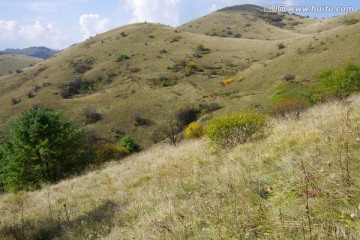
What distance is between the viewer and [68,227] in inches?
205

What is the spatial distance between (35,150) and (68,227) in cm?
1979

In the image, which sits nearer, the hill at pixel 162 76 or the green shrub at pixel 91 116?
the hill at pixel 162 76

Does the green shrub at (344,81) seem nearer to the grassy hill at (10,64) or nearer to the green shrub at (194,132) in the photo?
the green shrub at (194,132)

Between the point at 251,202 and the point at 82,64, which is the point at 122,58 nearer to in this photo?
the point at 82,64

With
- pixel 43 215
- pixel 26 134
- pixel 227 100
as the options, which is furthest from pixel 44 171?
pixel 227 100

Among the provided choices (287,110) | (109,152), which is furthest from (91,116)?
(287,110)

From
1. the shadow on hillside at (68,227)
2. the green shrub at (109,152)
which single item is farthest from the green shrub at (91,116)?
the shadow on hillside at (68,227)

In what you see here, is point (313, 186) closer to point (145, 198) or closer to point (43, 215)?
point (145, 198)

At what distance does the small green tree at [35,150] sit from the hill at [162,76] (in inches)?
926

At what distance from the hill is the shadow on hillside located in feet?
134

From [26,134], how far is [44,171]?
3.55 meters

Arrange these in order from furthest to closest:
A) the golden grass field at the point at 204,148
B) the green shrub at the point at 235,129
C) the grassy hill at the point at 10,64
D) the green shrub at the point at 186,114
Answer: the grassy hill at the point at 10,64 < the green shrub at the point at 186,114 < the green shrub at the point at 235,129 < the golden grass field at the point at 204,148

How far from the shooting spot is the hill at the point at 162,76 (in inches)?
2040

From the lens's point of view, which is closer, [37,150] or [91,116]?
[37,150]
